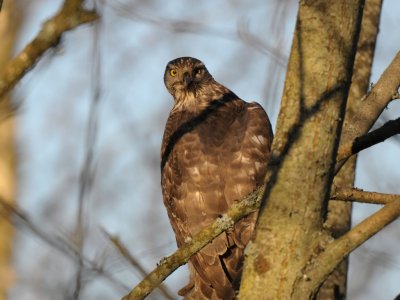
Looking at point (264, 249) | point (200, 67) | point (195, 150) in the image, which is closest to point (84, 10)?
point (264, 249)

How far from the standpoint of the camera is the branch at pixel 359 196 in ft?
12.4

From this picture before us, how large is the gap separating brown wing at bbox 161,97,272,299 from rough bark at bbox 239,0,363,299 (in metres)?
2.32

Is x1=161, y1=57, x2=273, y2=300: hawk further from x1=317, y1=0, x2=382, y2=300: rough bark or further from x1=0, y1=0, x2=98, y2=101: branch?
x1=0, y1=0, x2=98, y2=101: branch

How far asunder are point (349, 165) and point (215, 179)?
94 cm

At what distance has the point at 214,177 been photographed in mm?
6203

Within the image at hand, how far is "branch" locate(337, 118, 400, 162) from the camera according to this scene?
354 cm

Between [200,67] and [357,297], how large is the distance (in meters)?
7.30

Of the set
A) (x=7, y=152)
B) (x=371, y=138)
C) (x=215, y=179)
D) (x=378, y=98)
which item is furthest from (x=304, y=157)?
(x=7, y=152)

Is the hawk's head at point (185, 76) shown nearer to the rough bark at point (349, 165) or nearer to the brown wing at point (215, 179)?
the brown wing at point (215, 179)

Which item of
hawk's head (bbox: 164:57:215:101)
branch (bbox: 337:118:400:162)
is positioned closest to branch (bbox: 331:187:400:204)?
branch (bbox: 337:118:400:162)

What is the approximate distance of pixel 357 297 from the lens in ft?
46.5

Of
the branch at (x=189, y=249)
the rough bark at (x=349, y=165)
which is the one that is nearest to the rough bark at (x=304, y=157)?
the branch at (x=189, y=249)

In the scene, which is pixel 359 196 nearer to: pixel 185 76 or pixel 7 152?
pixel 185 76

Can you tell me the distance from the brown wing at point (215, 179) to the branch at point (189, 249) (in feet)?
5.87
